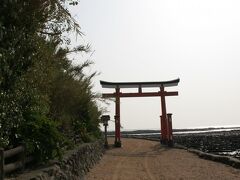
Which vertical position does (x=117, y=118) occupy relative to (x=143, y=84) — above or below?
below

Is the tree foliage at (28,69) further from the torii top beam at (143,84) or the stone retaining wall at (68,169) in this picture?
the torii top beam at (143,84)

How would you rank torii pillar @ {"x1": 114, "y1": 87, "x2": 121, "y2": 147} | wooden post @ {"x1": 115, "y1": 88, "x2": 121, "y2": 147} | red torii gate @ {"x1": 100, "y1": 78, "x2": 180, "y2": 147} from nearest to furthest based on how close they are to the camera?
wooden post @ {"x1": 115, "y1": 88, "x2": 121, "y2": 147} < torii pillar @ {"x1": 114, "y1": 87, "x2": 121, "y2": 147} < red torii gate @ {"x1": 100, "y1": 78, "x2": 180, "y2": 147}

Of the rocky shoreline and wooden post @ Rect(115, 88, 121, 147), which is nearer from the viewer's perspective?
the rocky shoreline

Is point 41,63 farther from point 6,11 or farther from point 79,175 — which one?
point 79,175

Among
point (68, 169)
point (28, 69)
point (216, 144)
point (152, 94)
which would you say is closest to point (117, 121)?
point (152, 94)

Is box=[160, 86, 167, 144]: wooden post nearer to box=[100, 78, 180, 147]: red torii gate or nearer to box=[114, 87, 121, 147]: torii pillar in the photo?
box=[100, 78, 180, 147]: red torii gate

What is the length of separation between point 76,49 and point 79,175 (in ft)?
12.2

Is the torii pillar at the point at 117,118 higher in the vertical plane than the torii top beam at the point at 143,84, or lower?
lower

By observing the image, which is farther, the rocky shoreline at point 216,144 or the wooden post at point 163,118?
the wooden post at point 163,118

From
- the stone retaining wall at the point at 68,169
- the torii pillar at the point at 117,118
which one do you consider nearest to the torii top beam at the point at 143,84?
the torii pillar at the point at 117,118

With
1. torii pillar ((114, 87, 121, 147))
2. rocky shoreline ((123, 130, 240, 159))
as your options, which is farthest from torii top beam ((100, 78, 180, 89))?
rocky shoreline ((123, 130, 240, 159))

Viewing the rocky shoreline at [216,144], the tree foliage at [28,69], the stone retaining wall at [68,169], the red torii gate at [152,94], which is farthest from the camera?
the red torii gate at [152,94]

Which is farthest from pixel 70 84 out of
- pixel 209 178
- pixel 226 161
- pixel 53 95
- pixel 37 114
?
pixel 226 161

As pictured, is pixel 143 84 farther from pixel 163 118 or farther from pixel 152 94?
pixel 163 118
